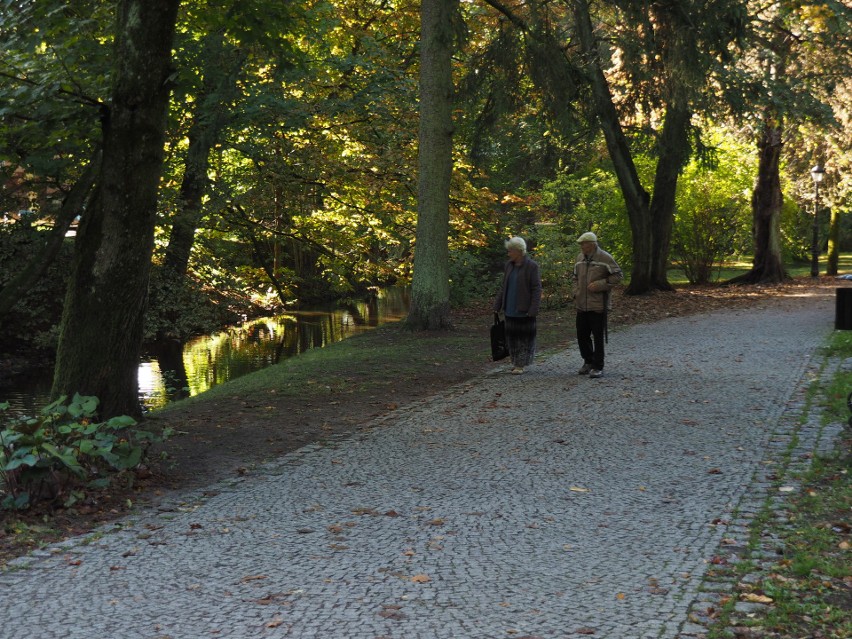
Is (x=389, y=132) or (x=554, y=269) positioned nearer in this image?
(x=389, y=132)

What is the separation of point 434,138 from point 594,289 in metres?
6.01

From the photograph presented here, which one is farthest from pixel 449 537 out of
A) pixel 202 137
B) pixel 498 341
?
pixel 202 137

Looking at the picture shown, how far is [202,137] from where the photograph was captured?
16516 mm

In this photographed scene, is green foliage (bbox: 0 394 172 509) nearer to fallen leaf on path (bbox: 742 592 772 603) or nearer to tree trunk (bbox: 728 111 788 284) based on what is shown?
fallen leaf on path (bbox: 742 592 772 603)

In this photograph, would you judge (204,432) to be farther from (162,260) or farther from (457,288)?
(457,288)

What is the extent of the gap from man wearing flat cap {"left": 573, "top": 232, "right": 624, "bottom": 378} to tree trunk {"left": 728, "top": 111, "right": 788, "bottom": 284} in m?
19.1

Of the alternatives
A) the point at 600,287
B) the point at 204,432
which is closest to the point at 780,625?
the point at 204,432

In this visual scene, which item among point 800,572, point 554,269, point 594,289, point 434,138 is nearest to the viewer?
point 800,572

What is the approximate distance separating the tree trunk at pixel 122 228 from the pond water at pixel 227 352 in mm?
5959

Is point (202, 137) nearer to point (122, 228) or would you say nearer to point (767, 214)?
point (122, 228)

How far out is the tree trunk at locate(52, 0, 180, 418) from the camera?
826 centimetres

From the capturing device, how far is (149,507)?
22.8ft

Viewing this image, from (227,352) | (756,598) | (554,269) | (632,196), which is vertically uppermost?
(632,196)

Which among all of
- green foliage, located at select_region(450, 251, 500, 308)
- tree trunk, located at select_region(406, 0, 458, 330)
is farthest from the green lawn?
tree trunk, located at select_region(406, 0, 458, 330)
